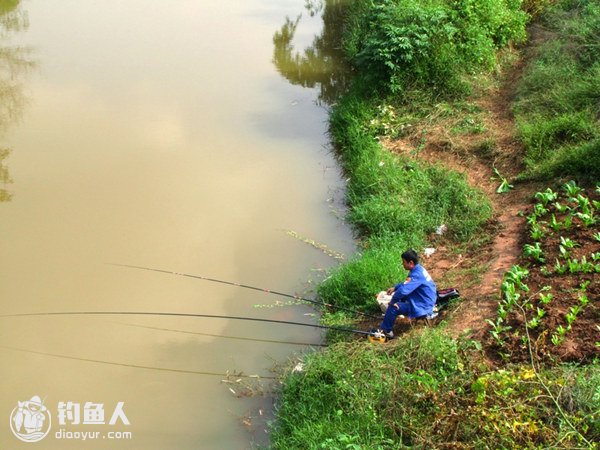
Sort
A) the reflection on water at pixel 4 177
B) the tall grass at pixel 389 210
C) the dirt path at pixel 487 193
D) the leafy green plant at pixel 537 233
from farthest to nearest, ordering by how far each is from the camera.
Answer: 1. the reflection on water at pixel 4 177
2. the tall grass at pixel 389 210
3. the leafy green plant at pixel 537 233
4. the dirt path at pixel 487 193

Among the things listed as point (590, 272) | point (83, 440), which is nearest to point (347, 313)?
point (590, 272)

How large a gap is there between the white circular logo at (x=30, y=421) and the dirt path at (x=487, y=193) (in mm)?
3453

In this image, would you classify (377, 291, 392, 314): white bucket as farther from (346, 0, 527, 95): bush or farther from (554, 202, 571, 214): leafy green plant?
(346, 0, 527, 95): bush

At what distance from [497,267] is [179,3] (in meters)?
9.71

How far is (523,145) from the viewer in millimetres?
7898

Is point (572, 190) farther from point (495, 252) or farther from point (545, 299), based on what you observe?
point (545, 299)

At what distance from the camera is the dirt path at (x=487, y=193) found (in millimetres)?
5727

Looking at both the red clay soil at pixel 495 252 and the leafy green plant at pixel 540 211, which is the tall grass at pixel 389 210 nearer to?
the red clay soil at pixel 495 252

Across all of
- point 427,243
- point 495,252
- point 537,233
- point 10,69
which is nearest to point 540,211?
point 537,233

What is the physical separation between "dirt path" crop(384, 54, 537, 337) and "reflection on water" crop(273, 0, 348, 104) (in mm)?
2540

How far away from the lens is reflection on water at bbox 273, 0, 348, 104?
10.9m

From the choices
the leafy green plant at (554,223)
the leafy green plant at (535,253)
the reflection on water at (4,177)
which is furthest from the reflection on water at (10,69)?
the leafy green plant at (554,223)

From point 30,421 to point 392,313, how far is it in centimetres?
312

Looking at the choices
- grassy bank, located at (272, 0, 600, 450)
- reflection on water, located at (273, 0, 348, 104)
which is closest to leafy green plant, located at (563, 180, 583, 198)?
grassy bank, located at (272, 0, 600, 450)
